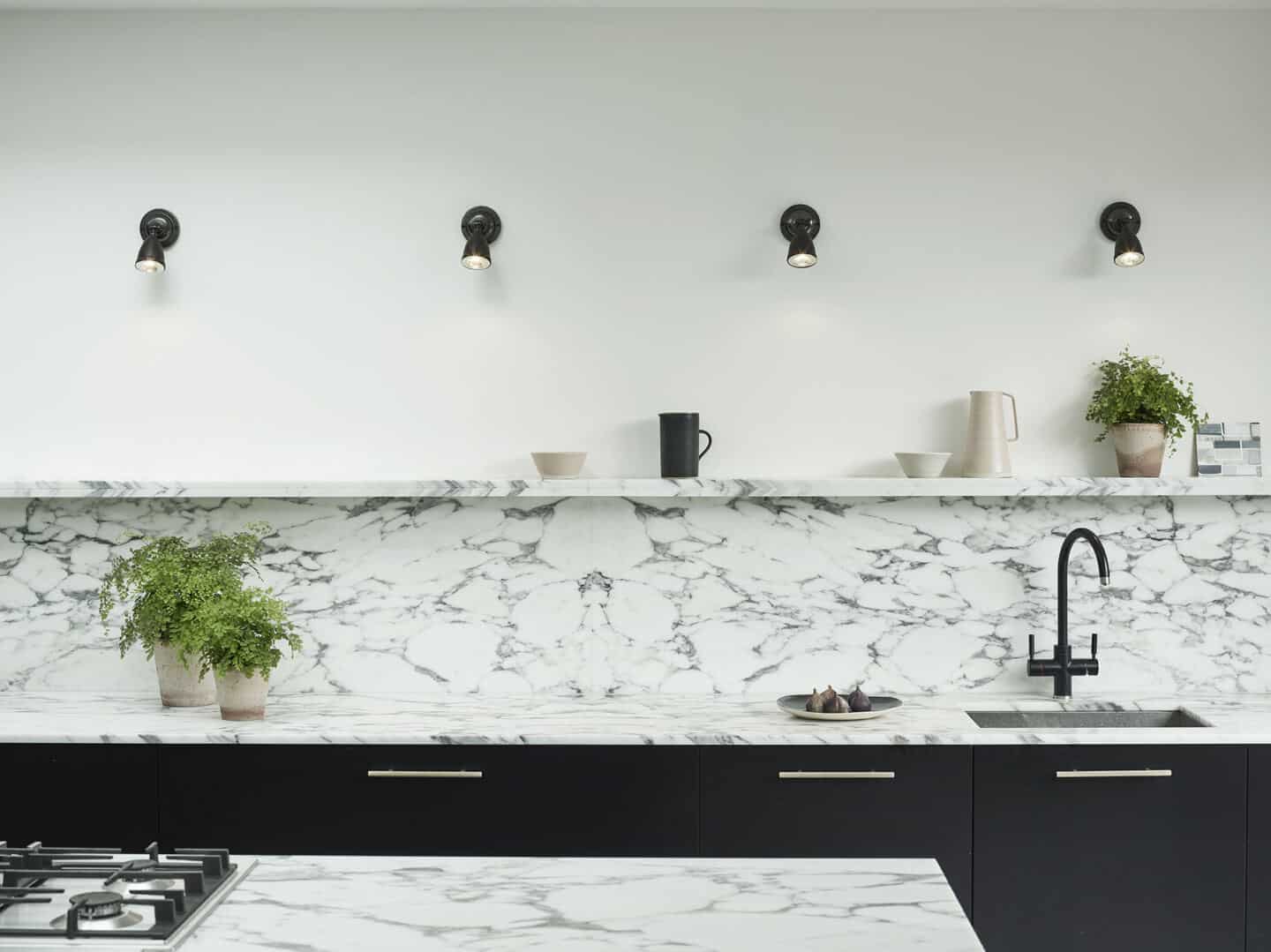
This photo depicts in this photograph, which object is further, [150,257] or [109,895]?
[150,257]

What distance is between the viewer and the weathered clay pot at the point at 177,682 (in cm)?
302

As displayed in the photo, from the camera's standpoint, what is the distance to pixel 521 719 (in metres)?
2.90

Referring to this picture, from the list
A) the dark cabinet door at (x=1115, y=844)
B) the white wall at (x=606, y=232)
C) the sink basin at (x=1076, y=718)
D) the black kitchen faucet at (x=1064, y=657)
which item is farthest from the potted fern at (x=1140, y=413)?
the dark cabinet door at (x=1115, y=844)

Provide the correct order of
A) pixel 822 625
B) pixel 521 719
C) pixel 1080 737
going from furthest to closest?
pixel 822 625 < pixel 521 719 < pixel 1080 737

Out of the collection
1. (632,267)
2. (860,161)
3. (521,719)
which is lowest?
(521,719)

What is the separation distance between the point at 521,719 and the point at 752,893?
4.62 ft

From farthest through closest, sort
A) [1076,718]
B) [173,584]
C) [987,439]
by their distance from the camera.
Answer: [987,439]
[1076,718]
[173,584]

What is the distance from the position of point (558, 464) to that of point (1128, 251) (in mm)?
1674

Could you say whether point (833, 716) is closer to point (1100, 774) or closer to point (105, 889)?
point (1100, 774)

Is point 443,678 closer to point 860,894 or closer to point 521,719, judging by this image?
point 521,719

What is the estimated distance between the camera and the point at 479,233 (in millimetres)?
3252

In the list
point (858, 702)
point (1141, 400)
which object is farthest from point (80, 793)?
point (1141, 400)

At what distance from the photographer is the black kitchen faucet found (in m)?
3.04

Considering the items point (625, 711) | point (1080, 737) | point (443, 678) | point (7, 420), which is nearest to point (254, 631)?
point (443, 678)
